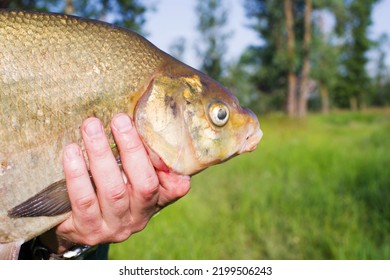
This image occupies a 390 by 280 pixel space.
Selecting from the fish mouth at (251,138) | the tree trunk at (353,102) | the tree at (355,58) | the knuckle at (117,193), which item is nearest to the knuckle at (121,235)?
the knuckle at (117,193)

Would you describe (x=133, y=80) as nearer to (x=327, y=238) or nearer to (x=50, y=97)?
(x=50, y=97)

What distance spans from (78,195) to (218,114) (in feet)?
1.93

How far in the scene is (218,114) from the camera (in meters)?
1.73

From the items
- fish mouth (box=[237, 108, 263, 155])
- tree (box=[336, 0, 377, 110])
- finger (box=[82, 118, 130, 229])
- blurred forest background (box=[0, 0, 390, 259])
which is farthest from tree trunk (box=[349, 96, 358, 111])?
finger (box=[82, 118, 130, 229])

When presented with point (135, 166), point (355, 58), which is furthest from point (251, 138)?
point (355, 58)

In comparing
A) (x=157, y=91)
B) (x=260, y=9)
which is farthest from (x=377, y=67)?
(x=157, y=91)

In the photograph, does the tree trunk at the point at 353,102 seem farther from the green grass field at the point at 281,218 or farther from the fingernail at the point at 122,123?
the fingernail at the point at 122,123

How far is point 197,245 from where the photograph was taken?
4617 millimetres

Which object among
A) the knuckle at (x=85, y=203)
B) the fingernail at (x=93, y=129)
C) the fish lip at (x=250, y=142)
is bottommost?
the knuckle at (x=85, y=203)

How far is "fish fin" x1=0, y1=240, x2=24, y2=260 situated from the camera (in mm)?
1573

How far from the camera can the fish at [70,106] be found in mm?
1563

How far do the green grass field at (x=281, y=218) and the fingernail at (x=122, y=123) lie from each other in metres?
2.90

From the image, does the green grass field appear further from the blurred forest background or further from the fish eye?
the fish eye
